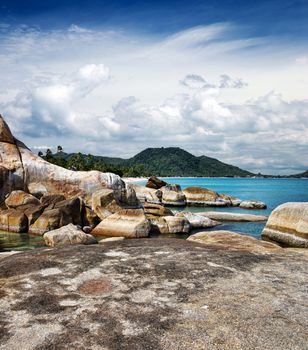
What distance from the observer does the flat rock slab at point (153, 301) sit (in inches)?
213

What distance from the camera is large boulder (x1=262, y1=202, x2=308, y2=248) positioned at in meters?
23.4

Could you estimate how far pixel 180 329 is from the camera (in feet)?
18.7

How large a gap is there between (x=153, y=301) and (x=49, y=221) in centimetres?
2156

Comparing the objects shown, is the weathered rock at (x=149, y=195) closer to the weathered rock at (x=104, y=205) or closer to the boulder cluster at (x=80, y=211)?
the boulder cluster at (x=80, y=211)

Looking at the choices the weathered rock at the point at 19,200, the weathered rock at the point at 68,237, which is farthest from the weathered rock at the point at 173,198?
the weathered rock at the point at 68,237

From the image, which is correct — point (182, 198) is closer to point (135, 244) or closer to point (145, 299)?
point (135, 244)

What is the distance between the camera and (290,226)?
24.5 m

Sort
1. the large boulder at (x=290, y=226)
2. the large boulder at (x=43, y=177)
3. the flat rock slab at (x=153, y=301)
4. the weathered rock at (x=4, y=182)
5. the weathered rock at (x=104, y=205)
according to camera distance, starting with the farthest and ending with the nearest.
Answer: the large boulder at (x=43, y=177) → the weathered rock at (x=4, y=182) → the weathered rock at (x=104, y=205) → the large boulder at (x=290, y=226) → the flat rock slab at (x=153, y=301)

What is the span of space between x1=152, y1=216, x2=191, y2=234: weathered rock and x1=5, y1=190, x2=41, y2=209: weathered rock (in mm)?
10905

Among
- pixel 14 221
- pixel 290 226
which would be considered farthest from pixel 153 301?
pixel 14 221

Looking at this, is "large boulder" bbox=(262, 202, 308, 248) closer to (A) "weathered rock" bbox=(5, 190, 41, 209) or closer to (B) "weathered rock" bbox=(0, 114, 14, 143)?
(A) "weathered rock" bbox=(5, 190, 41, 209)

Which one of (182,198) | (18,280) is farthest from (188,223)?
(182,198)

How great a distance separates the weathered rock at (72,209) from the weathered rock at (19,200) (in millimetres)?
2884

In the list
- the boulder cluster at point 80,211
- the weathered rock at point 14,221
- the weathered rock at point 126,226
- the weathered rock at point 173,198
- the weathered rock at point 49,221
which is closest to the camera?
the boulder cluster at point 80,211
